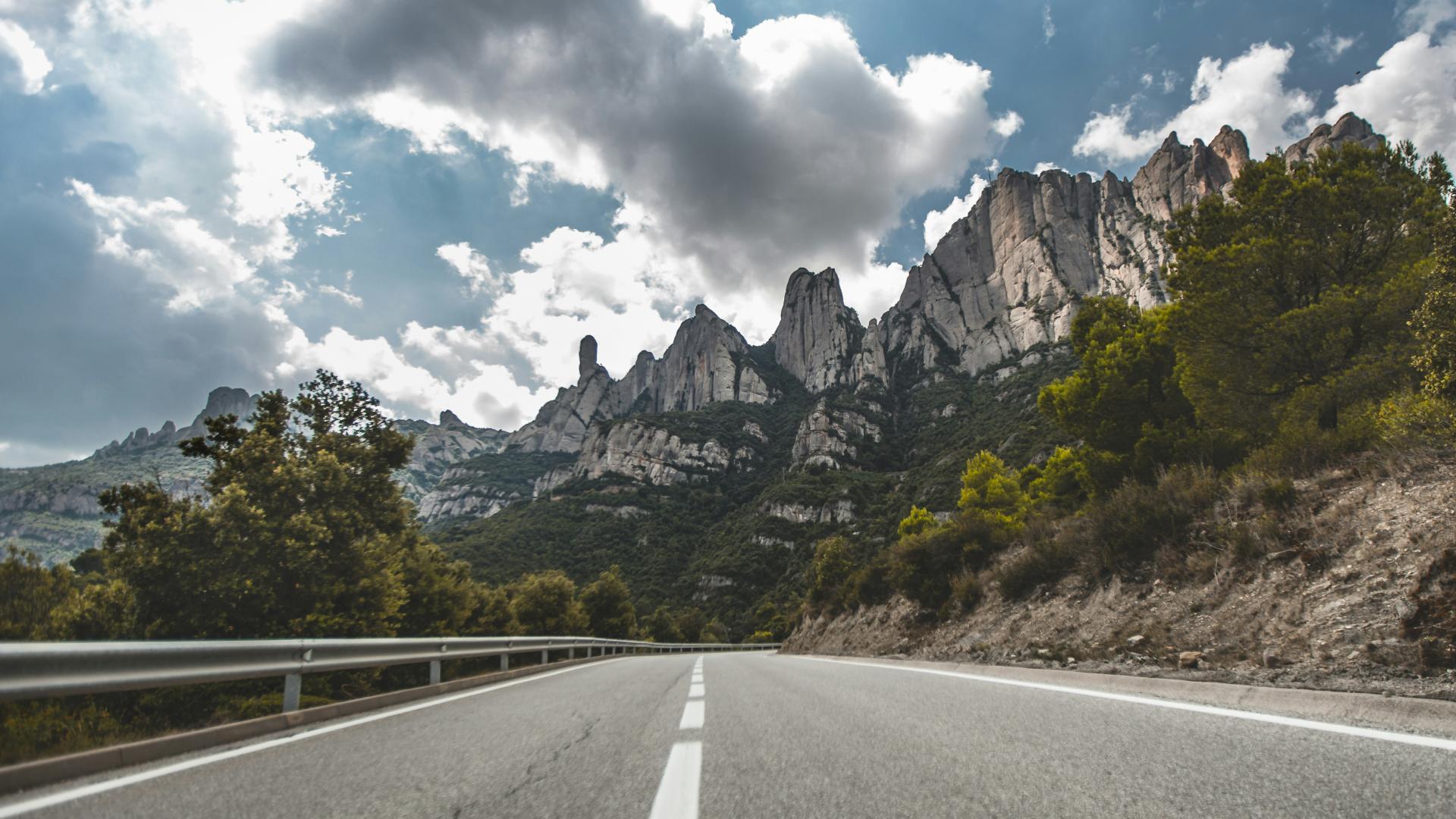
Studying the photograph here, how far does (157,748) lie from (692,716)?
3709 mm

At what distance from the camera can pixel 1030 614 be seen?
12.0 meters

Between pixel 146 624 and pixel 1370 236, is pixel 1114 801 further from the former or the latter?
pixel 1370 236

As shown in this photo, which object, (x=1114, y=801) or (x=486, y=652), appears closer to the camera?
(x=1114, y=801)

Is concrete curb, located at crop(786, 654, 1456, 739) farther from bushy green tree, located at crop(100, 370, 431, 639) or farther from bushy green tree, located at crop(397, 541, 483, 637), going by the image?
bushy green tree, located at crop(397, 541, 483, 637)

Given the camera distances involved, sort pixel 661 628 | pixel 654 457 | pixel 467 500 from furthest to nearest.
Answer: pixel 467 500 < pixel 654 457 < pixel 661 628

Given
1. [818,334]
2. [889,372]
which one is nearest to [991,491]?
[889,372]

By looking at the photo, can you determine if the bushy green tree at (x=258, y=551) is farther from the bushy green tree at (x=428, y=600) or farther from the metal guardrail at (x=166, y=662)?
the metal guardrail at (x=166, y=662)

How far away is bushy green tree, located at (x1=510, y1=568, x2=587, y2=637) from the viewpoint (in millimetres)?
29266

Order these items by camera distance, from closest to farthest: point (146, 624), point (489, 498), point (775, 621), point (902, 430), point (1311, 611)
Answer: point (1311, 611) → point (146, 624) → point (775, 621) → point (902, 430) → point (489, 498)

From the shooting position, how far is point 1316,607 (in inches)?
257

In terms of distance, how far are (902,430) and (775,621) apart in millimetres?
74453

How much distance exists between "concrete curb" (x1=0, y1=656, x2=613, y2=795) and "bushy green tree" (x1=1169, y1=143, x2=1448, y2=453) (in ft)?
50.7

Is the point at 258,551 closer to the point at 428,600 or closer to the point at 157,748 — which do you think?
the point at 428,600

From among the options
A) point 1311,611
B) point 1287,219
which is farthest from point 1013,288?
point 1311,611
